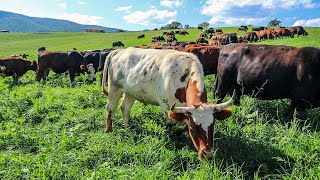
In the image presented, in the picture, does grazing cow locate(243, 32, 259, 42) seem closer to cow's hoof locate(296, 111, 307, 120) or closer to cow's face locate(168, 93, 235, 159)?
cow's hoof locate(296, 111, 307, 120)

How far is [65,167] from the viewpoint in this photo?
527 centimetres

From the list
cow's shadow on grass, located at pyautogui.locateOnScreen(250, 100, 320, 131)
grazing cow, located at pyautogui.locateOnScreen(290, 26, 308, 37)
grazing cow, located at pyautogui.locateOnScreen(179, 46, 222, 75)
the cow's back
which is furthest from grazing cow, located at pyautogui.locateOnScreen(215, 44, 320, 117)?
grazing cow, located at pyautogui.locateOnScreen(290, 26, 308, 37)

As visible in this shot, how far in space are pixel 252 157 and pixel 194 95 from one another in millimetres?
1384

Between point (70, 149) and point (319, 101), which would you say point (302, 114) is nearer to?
point (319, 101)

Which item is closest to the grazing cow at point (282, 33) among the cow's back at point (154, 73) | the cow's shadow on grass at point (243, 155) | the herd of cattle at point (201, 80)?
the herd of cattle at point (201, 80)

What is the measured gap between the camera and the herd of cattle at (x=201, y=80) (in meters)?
5.21

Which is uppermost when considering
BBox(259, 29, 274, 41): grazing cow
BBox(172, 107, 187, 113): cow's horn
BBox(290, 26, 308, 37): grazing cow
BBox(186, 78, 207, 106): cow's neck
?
BBox(290, 26, 308, 37): grazing cow

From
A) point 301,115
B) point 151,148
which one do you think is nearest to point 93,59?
point 301,115

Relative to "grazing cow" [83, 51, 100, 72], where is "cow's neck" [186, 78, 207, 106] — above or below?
above

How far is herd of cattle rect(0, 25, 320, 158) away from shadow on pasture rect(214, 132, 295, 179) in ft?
2.37

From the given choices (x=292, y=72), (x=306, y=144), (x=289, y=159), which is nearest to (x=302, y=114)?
(x=292, y=72)

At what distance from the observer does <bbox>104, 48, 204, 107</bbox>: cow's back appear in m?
6.19

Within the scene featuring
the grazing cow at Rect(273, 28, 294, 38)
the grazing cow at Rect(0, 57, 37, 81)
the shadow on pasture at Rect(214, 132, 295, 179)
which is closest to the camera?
the shadow on pasture at Rect(214, 132, 295, 179)

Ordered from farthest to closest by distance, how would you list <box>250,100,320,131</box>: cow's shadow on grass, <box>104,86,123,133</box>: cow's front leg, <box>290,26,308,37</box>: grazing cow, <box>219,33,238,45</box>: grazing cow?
<box>290,26,308,37</box>: grazing cow < <box>219,33,238,45</box>: grazing cow < <box>104,86,123,133</box>: cow's front leg < <box>250,100,320,131</box>: cow's shadow on grass
